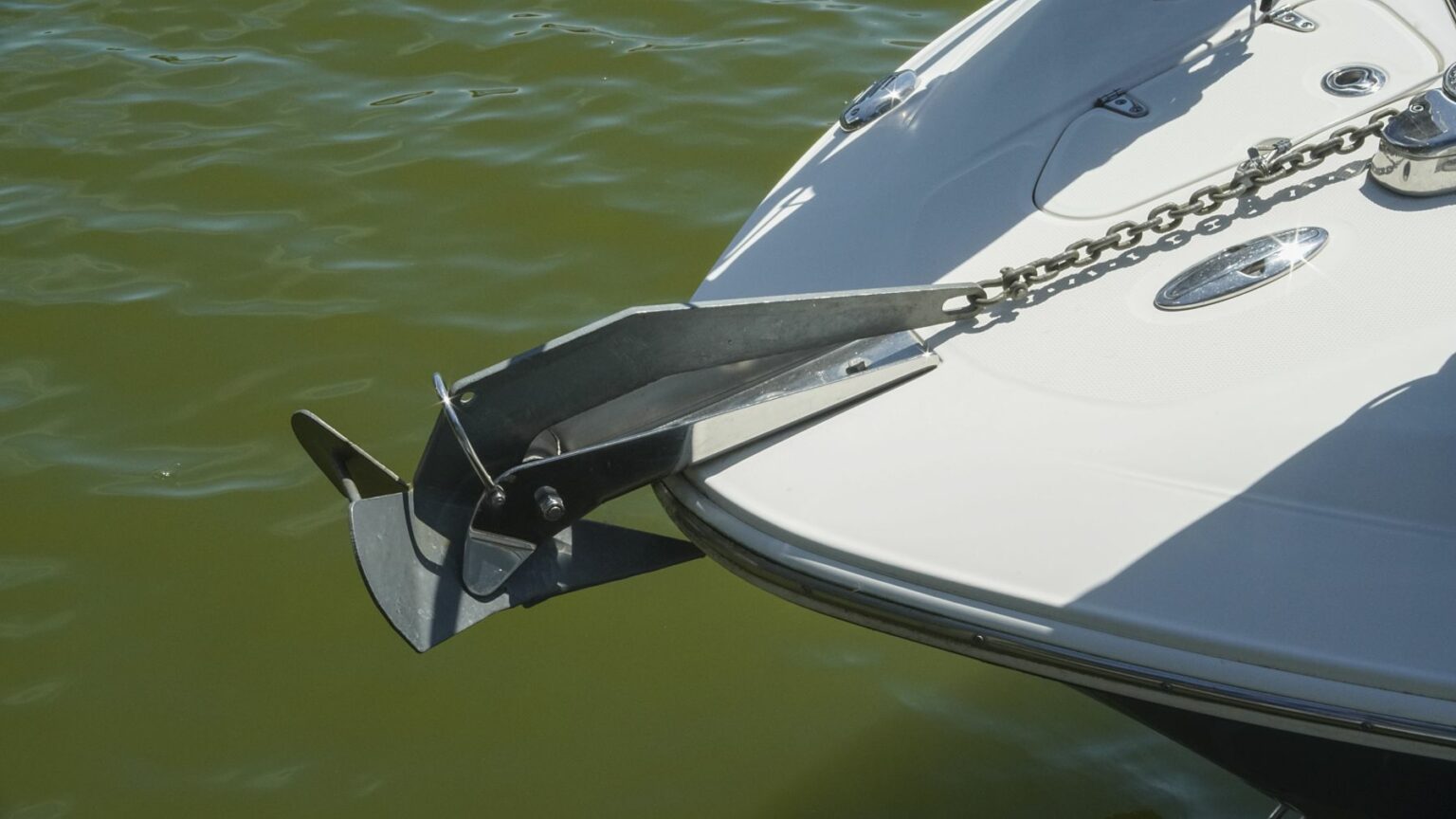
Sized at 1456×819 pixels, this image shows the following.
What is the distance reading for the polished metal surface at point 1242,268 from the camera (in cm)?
167

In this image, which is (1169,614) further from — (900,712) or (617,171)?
Result: (617,171)

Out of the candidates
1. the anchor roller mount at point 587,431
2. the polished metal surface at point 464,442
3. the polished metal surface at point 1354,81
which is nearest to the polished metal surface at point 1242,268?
the anchor roller mount at point 587,431

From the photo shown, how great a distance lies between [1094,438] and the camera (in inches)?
62.0

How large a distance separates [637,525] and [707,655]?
33 cm

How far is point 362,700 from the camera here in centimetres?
240

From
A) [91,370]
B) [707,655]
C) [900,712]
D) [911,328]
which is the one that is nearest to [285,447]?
[91,370]

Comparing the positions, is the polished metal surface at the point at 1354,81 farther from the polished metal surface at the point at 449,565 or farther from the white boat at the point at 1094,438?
the polished metal surface at the point at 449,565

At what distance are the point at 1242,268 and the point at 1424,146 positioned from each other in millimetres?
263

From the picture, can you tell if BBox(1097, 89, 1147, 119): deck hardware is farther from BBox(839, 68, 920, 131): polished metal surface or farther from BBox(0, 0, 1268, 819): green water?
BBox(0, 0, 1268, 819): green water

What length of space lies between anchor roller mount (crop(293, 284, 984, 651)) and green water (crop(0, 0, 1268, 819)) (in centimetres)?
75

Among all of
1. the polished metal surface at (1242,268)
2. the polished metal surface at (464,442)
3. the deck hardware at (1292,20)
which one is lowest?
the polished metal surface at (464,442)

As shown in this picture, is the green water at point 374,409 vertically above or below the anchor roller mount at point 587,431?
below

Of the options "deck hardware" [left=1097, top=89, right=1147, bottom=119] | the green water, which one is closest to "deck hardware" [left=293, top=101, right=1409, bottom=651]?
"deck hardware" [left=1097, top=89, right=1147, bottom=119]

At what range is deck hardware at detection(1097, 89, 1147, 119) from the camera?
6.59ft
